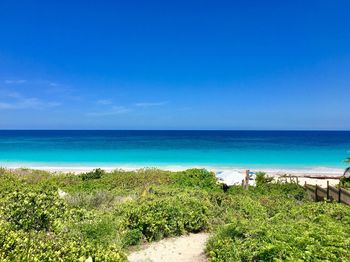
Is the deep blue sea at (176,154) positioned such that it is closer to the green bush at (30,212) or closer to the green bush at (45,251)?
the green bush at (30,212)

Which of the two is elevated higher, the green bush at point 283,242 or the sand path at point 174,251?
the green bush at point 283,242

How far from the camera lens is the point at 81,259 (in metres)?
4.57

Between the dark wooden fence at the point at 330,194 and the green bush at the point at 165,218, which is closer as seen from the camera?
the green bush at the point at 165,218

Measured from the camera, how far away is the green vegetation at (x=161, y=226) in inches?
190

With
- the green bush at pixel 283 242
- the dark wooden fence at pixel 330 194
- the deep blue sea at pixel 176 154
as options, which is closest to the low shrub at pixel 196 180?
the dark wooden fence at pixel 330 194

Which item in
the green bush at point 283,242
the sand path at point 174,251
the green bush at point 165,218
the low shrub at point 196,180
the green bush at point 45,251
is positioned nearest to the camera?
the green bush at point 45,251

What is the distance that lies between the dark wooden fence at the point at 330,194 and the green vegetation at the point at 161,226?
966 mm

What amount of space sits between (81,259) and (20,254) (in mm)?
1001

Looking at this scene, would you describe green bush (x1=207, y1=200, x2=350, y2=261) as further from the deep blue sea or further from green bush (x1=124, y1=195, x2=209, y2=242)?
the deep blue sea

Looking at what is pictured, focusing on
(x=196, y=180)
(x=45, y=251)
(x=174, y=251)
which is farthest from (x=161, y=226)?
(x=196, y=180)

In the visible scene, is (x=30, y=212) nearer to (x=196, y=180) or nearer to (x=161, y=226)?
(x=161, y=226)

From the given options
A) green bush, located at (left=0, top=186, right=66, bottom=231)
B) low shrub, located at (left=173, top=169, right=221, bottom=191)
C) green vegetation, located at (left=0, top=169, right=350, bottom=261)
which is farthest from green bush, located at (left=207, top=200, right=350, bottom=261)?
low shrub, located at (left=173, top=169, right=221, bottom=191)

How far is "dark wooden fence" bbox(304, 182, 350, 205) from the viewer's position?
36.8ft

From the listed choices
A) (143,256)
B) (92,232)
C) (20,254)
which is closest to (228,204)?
(143,256)
